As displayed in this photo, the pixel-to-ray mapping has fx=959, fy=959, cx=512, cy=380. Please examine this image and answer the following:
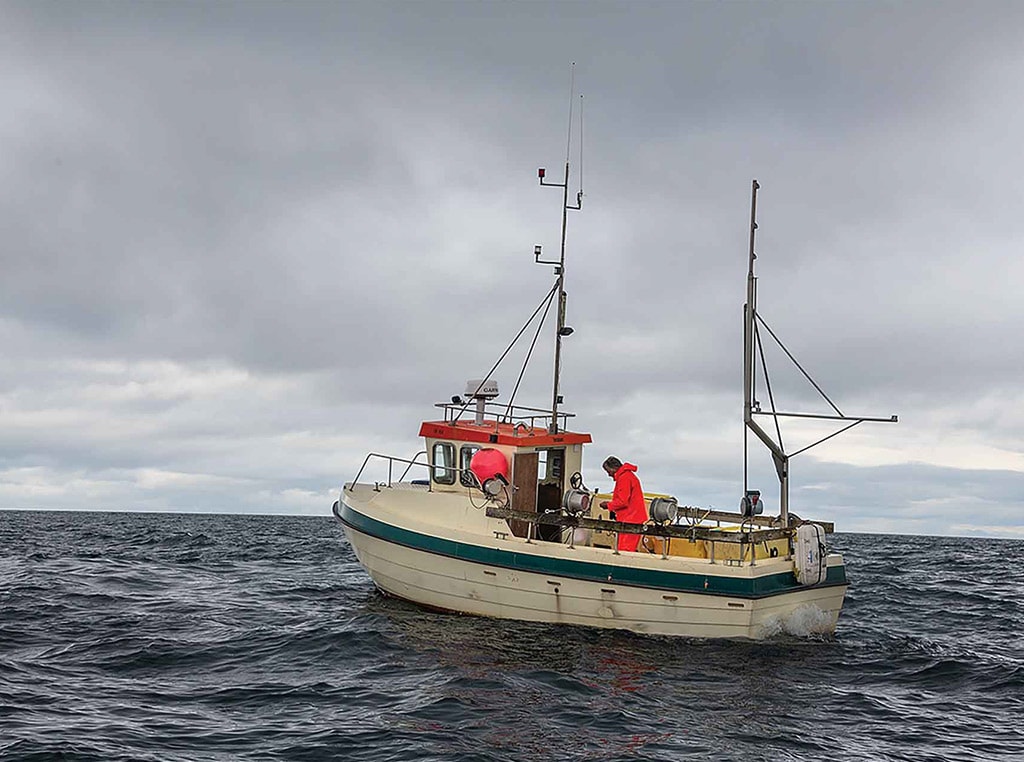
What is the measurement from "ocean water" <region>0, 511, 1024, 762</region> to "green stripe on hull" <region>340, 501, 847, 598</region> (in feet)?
2.72

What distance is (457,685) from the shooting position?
12.0 metres

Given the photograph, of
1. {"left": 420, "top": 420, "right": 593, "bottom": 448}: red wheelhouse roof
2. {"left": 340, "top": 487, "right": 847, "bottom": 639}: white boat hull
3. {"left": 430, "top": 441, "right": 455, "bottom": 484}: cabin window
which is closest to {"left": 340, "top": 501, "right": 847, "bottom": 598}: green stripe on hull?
{"left": 340, "top": 487, "right": 847, "bottom": 639}: white boat hull

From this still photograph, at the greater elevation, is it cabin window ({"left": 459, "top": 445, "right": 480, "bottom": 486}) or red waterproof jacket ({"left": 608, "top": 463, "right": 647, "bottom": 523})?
cabin window ({"left": 459, "top": 445, "right": 480, "bottom": 486})

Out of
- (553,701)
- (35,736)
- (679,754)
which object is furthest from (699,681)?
(35,736)

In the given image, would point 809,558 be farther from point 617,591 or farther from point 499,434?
point 499,434

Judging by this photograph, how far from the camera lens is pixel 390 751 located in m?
9.52

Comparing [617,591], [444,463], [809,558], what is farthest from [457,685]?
[809,558]

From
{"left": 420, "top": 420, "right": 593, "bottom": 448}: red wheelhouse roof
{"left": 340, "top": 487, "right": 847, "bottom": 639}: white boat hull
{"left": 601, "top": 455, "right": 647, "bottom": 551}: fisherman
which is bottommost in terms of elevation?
{"left": 340, "top": 487, "right": 847, "bottom": 639}: white boat hull

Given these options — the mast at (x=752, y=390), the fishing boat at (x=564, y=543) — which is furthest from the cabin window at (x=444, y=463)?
the mast at (x=752, y=390)

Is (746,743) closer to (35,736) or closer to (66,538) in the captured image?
(35,736)

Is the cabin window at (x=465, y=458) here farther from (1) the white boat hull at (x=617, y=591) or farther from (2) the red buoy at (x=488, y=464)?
(1) the white boat hull at (x=617, y=591)

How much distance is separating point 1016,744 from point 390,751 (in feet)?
21.4

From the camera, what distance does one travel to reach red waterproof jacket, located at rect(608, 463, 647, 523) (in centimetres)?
1543

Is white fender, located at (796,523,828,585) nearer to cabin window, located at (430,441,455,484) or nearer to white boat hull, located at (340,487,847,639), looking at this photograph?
white boat hull, located at (340,487,847,639)
